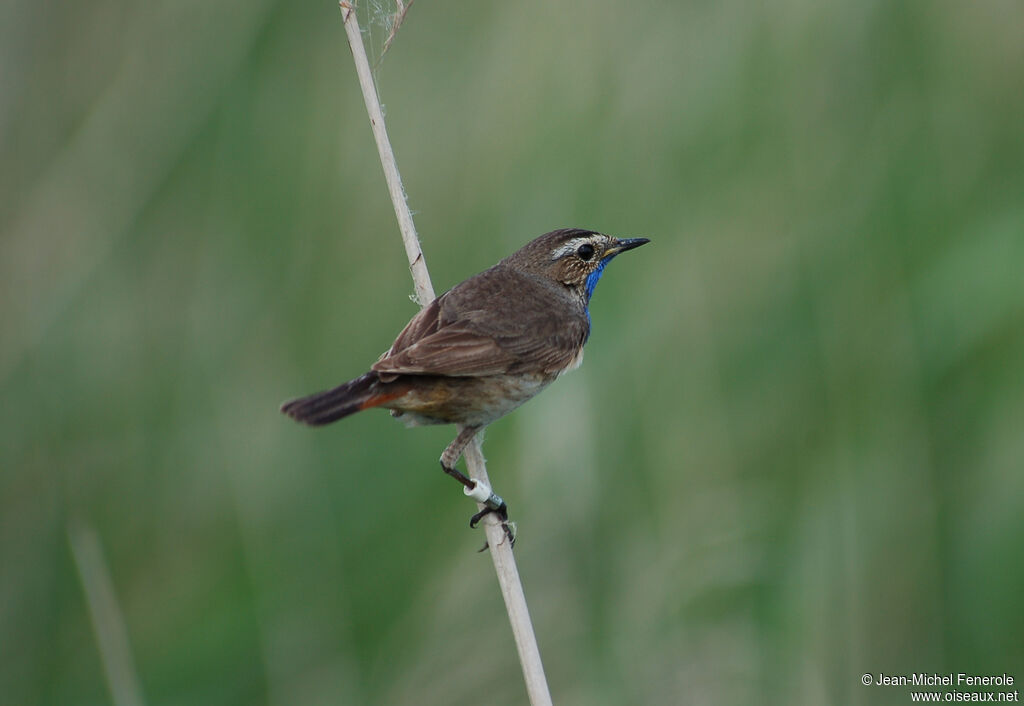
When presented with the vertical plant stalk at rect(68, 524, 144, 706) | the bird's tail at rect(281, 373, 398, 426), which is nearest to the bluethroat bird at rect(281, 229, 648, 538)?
the bird's tail at rect(281, 373, 398, 426)

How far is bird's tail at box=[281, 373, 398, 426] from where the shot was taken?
8.60ft

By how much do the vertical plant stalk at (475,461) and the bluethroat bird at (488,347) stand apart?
0.06 m

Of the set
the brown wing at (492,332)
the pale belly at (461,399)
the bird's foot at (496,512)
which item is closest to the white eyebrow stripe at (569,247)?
the brown wing at (492,332)

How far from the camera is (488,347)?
11.1 feet

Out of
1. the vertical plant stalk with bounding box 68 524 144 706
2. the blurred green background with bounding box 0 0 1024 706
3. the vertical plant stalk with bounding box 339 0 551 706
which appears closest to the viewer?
the vertical plant stalk with bounding box 339 0 551 706

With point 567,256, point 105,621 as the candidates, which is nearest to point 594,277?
point 567,256

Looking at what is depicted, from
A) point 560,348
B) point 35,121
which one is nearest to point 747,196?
point 560,348

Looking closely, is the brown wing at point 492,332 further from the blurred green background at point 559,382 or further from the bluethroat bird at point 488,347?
the blurred green background at point 559,382

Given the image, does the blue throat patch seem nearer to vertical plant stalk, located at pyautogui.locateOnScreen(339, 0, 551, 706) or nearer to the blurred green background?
the blurred green background

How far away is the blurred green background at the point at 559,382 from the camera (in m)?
3.13

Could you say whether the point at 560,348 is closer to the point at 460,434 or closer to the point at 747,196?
the point at 460,434

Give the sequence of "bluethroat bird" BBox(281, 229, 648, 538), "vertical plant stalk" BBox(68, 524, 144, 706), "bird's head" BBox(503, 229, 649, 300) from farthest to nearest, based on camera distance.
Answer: "bird's head" BBox(503, 229, 649, 300), "bluethroat bird" BBox(281, 229, 648, 538), "vertical plant stalk" BBox(68, 524, 144, 706)

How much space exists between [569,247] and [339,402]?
1.41 metres

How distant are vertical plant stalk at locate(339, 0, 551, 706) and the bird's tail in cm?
44
